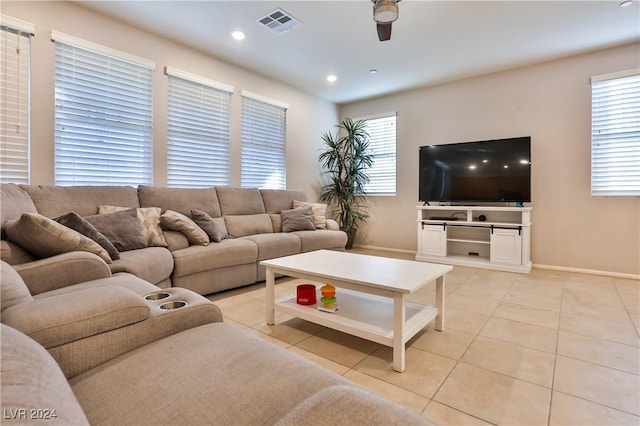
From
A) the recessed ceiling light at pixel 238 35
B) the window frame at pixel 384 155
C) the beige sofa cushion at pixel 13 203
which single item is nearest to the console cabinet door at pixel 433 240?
the window frame at pixel 384 155

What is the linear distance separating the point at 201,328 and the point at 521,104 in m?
4.84

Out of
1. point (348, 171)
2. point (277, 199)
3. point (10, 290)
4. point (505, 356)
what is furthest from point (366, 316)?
point (348, 171)

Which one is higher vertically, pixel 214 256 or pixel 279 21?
pixel 279 21

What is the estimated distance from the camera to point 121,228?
102 inches

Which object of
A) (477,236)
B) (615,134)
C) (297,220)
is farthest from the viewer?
(477,236)

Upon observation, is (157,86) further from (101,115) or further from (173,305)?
(173,305)

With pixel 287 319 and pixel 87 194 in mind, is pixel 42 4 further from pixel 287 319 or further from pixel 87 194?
pixel 287 319

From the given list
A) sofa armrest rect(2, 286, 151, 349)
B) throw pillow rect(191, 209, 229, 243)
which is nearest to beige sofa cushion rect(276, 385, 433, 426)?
sofa armrest rect(2, 286, 151, 349)

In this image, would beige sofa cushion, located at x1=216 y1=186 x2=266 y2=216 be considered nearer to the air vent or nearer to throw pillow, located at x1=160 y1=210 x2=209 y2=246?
throw pillow, located at x1=160 y1=210 x2=209 y2=246

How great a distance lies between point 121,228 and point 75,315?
1.81 meters

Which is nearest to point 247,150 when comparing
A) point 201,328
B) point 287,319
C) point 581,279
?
point 287,319

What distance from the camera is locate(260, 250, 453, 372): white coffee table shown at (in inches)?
70.7

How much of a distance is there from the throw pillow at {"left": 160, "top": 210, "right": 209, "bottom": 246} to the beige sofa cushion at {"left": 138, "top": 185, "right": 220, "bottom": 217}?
0.79 ft

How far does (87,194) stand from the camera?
2799mm
